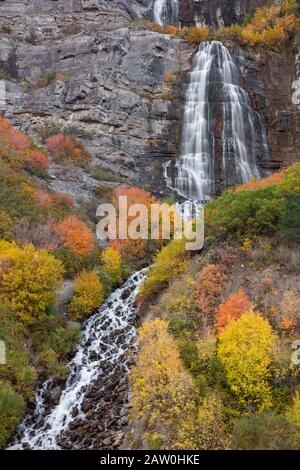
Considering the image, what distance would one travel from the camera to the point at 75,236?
27.8 meters

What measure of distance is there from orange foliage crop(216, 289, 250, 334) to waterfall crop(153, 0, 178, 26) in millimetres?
56362

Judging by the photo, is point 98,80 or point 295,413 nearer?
point 295,413

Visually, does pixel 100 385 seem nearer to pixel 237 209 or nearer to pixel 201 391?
pixel 201 391

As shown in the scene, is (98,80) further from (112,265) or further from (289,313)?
(289,313)

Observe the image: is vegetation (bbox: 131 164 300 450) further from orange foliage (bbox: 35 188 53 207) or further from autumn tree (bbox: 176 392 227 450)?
orange foliage (bbox: 35 188 53 207)

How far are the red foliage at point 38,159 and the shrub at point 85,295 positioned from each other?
13867mm

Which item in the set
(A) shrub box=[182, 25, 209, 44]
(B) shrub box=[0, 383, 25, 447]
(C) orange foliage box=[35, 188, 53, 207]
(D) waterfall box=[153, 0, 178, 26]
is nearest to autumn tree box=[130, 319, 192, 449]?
(B) shrub box=[0, 383, 25, 447]

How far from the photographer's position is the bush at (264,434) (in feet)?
40.2

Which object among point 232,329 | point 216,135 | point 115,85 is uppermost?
point 115,85

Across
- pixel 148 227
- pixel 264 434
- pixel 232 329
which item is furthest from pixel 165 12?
pixel 264 434

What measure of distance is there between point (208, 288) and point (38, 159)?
22.2 metres

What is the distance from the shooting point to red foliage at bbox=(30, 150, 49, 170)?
35.3m

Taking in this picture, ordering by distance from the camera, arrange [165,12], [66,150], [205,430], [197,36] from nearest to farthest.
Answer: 1. [205,430]
2. [66,150]
3. [197,36]
4. [165,12]
